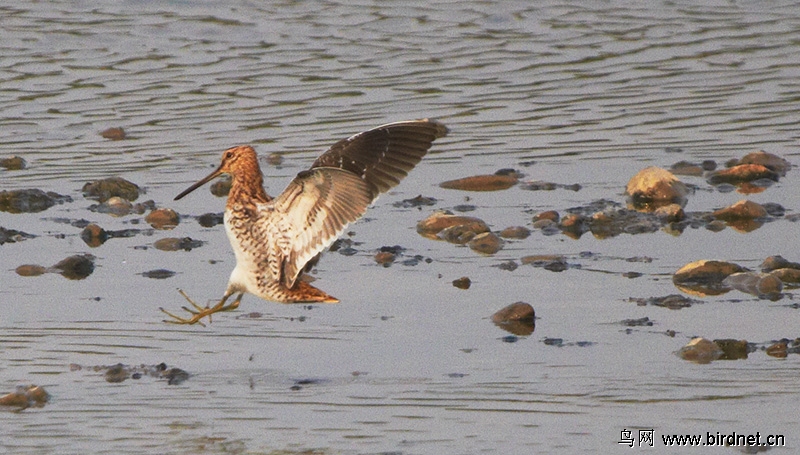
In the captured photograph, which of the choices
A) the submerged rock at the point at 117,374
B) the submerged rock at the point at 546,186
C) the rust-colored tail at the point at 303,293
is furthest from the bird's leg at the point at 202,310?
the submerged rock at the point at 546,186

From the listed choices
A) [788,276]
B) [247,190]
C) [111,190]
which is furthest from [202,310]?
[788,276]

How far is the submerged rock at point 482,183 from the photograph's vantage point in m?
10.9

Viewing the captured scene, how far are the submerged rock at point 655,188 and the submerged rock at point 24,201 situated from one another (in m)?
3.99

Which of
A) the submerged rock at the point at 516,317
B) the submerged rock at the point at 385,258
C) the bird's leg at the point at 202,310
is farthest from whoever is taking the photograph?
the submerged rock at the point at 385,258

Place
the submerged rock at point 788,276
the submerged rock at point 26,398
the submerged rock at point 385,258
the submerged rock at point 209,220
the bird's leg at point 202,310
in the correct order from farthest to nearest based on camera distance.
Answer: the submerged rock at point 209,220, the submerged rock at point 385,258, the submerged rock at point 788,276, the bird's leg at point 202,310, the submerged rock at point 26,398

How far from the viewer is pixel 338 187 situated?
7352 mm

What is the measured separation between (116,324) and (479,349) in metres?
1.92

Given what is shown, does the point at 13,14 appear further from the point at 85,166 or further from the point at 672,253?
the point at 672,253

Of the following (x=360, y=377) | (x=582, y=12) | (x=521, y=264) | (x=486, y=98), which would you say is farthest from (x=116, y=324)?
(x=582, y=12)

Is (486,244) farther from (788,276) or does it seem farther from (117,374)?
(117,374)

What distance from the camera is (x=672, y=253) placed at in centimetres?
936

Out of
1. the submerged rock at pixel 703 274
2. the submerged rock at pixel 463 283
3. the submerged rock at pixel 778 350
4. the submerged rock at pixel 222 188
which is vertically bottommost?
the submerged rock at pixel 222 188

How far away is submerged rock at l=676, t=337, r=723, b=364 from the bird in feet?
5.18

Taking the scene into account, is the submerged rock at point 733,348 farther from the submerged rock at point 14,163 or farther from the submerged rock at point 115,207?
the submerged rock at point 14,163
